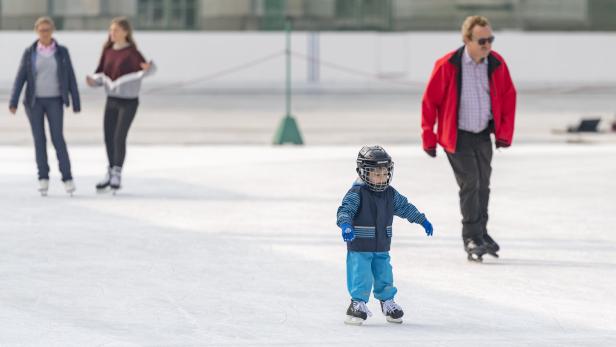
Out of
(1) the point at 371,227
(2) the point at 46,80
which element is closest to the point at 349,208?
(1) the point at 371,227

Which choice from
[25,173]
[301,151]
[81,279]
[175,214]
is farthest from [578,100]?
[81,279]

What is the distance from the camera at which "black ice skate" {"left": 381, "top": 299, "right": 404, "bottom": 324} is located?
7914mm

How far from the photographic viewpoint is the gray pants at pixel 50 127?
13805 mm

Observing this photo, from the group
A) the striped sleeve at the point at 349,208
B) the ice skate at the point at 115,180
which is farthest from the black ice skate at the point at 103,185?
the striped sleeve at the point at 349,208

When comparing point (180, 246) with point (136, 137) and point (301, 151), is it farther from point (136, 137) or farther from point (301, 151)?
point (136, 137)

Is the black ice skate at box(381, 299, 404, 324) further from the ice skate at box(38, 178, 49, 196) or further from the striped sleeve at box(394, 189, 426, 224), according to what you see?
the ice skate at box(38, 178, 49, 196)

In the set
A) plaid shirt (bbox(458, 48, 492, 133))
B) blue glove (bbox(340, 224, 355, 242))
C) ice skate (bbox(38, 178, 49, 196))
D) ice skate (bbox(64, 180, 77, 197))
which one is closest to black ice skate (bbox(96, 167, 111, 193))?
ice skate (bbox(64, 180, 77, 197))

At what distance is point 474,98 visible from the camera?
10.2 m

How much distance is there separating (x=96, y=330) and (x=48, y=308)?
0.72 m

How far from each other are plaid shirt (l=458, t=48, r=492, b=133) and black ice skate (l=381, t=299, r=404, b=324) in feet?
8.38

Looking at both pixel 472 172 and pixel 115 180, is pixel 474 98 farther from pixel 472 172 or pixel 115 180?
pixel 115 180

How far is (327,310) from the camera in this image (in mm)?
8328

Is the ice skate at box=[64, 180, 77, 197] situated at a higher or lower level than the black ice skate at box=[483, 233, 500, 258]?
lower

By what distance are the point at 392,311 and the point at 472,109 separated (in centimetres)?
265
